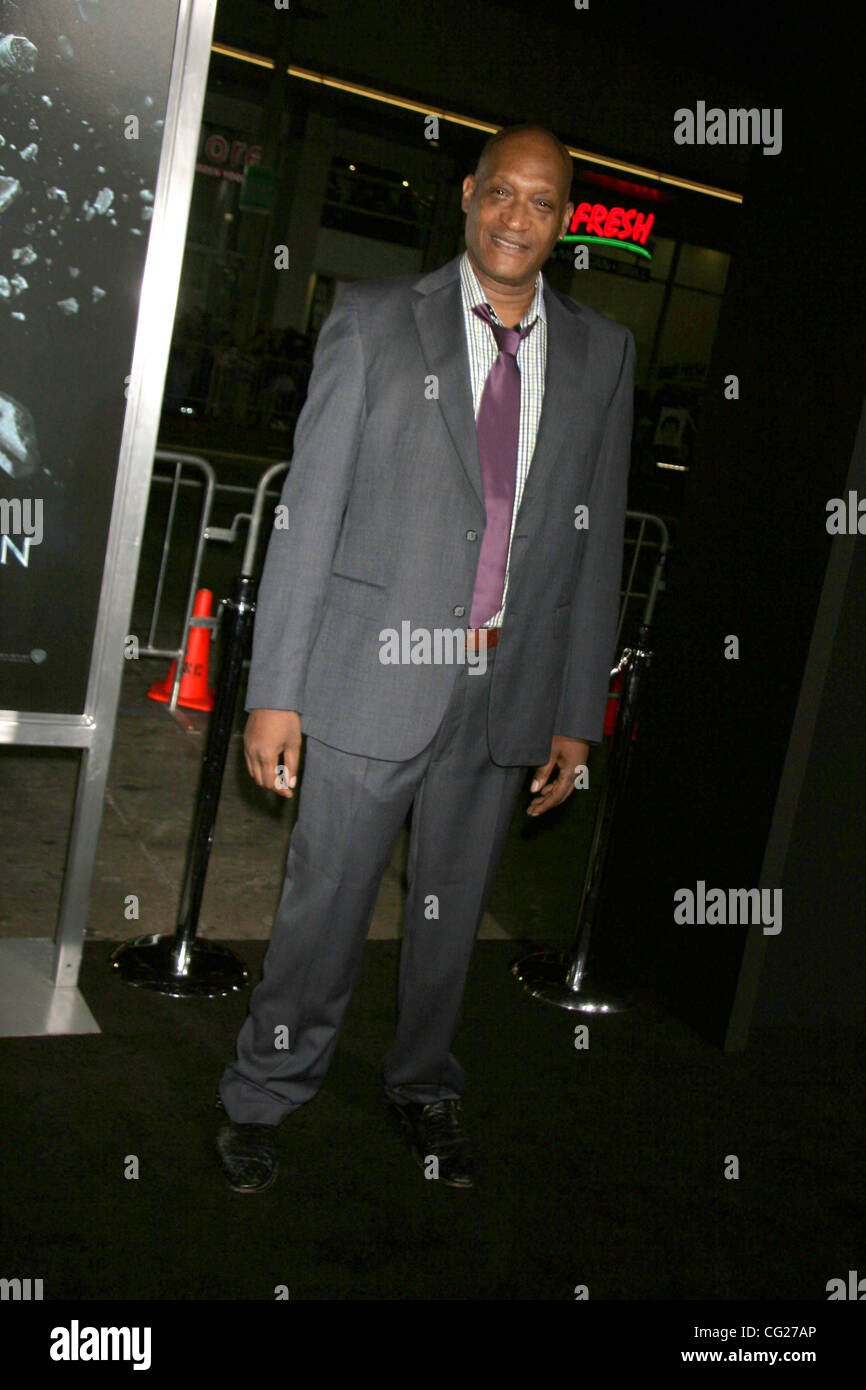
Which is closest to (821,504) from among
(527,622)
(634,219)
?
(527,622)

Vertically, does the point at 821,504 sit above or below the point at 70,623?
above

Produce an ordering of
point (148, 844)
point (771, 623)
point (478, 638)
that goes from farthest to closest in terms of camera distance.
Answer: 1. point (148, 844)
2. point (771, 623)
3. point (478, 638)

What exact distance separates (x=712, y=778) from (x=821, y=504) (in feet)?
3.08

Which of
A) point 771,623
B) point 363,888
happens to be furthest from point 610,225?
point 363,888

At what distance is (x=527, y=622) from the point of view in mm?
2807

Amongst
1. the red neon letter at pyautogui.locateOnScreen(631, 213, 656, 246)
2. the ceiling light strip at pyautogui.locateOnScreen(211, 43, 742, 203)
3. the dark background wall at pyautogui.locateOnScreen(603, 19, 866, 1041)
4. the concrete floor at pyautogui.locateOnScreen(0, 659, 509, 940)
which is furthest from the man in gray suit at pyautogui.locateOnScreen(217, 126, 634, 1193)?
the red neon letter at pyautogui.locateOnScreen(631, 213, 656, 246)

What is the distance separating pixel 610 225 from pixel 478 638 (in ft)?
72.4

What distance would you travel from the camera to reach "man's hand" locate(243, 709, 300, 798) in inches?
104

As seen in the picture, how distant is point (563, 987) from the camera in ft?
13.7

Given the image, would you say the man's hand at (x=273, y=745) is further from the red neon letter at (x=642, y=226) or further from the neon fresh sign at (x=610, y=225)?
the red neon letter at (x=642, y=226)

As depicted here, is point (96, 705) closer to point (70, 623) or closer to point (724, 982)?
point (70, 623)

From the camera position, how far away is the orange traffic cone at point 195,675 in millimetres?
6625

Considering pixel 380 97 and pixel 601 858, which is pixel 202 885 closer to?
pixel 601 858

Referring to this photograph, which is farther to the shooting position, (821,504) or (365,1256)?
(821,504)
